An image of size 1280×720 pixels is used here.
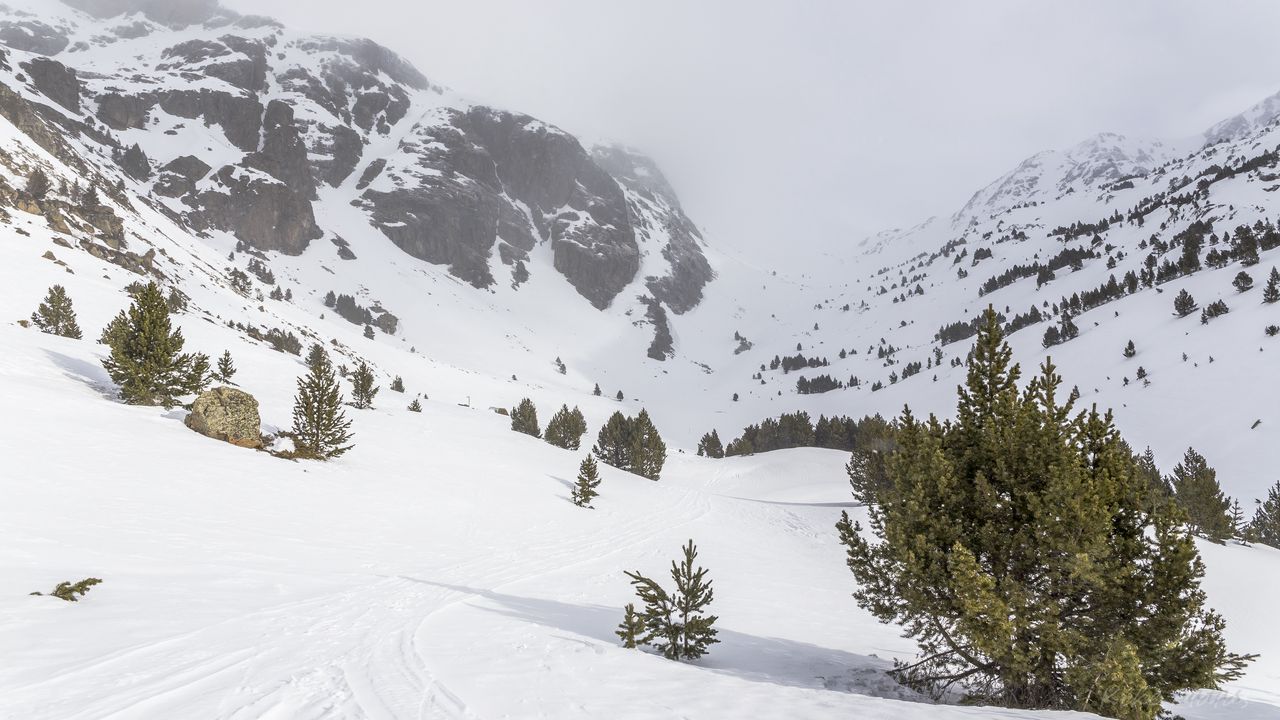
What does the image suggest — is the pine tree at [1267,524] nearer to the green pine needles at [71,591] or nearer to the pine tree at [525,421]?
the green pine needles at [71,591]

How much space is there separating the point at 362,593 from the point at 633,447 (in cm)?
2819

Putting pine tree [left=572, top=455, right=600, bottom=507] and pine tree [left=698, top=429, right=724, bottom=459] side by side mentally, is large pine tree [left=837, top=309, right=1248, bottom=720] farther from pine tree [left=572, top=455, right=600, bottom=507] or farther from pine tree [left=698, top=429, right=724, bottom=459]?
pine tree [left=698, top=429, right=724, bottom=459]

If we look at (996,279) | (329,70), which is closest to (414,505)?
(996,279)

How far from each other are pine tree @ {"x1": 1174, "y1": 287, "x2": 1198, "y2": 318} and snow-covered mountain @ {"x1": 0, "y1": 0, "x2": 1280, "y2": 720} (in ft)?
2.60

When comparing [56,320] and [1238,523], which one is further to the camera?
[1238,523]

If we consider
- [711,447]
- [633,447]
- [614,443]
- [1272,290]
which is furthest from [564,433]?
[1272,290]

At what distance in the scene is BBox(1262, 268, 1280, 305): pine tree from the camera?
38000 mm

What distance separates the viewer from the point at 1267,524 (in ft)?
76.8

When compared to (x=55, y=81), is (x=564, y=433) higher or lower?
lower

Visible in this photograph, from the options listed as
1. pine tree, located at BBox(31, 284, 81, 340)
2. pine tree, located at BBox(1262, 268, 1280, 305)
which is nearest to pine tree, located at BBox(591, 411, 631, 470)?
pine tree, located at BBox(31, 284, 81, 340)

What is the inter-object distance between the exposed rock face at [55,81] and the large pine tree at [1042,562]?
13237 centimetres

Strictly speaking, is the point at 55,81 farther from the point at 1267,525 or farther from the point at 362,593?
the point at 1267,525

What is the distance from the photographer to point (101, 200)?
5175cm

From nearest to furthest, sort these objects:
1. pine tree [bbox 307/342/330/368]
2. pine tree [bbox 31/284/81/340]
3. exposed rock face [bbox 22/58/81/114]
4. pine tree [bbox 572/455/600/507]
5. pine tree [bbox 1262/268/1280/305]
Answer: pine tree [bbox 31/284/81/340], pine tree [bbox 572/455/600/507], pine tree [bbox 307/342/330/368], pine tree [bbox 1262/268/1280/305], exposed rock face [bbox 22/58/81/114]
